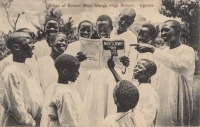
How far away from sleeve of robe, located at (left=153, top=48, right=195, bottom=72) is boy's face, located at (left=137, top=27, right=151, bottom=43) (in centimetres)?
4

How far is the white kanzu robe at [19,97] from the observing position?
3.45ft

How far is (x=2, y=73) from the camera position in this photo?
1.06 metres

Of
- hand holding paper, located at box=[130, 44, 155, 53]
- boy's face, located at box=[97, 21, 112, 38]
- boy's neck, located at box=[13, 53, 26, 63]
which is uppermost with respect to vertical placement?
boy's face, located at box=[97, 21, 112, 38]

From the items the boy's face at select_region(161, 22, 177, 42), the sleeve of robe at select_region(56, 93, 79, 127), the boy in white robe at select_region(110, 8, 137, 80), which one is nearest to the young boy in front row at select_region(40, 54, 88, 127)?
the sleeve of robe at select_region(56, 93, 79, 127)

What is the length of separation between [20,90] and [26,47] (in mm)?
105

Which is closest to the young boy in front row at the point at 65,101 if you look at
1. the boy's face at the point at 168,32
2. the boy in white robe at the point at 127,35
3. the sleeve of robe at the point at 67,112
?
the sleeve of robe at the point at 67,112

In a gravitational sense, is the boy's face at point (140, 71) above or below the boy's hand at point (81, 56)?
below

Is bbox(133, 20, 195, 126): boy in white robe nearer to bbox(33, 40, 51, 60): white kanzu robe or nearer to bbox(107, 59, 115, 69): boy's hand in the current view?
bbox(107, 59, 115, 69): boy's hand

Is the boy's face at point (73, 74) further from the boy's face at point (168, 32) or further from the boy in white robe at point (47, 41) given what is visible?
the boy's face at point (168, 32)

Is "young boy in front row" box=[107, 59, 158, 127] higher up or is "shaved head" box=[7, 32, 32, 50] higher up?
"shaved head" box=[7, 32, 32, 50]

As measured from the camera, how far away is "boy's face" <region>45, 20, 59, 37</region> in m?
1.07

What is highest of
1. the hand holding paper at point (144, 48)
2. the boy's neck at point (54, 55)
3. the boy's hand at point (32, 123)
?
the hand holding paper at point (144, 48)

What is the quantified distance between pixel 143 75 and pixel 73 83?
17 cm

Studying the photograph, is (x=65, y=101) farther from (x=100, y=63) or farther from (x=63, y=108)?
(x=100, y=63)
